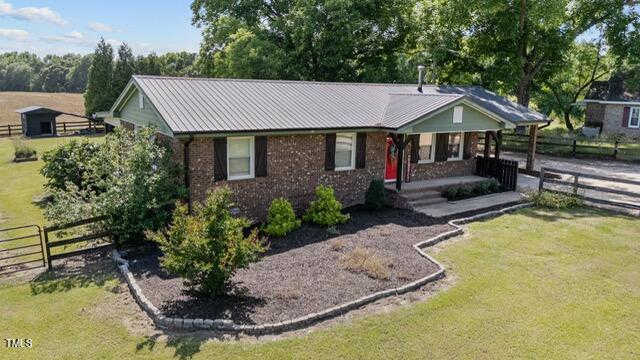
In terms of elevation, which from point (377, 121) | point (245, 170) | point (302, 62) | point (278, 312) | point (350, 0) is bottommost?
point (278, 312)

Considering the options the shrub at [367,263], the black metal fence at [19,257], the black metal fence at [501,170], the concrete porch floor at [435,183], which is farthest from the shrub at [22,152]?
the black metal fence at [501,170]

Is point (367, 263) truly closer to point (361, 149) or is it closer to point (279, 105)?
point (361, 149)

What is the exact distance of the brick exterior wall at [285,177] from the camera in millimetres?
13156

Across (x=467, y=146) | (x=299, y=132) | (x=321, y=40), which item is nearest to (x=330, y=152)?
(x=299, y=132)

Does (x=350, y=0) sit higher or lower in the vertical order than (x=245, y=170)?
higher

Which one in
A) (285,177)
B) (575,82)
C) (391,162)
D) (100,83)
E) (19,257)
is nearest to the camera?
(19,257)

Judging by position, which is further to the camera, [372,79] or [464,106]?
[372,79]

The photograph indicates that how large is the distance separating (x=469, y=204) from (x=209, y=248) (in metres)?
10.7

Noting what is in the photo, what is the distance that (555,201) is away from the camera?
16.3 meters

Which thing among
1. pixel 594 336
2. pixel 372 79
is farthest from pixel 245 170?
pixel 372 79

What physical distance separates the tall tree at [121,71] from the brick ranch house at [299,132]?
27542mm

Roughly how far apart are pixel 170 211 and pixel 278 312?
18.6 feet

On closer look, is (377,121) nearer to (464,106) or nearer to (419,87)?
(464,106)

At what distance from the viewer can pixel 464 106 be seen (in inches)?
667
